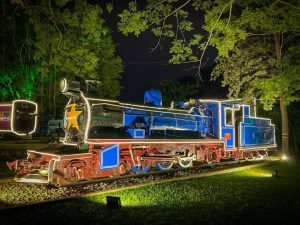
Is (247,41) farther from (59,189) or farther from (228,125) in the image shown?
(59,189)

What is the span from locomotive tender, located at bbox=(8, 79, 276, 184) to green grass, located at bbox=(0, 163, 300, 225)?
1806 millimetres

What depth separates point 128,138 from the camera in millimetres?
11656

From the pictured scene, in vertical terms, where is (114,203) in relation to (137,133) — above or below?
below

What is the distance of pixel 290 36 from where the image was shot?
2003cm

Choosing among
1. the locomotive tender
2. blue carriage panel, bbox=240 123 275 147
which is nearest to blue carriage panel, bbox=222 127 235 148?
the locomotive tender

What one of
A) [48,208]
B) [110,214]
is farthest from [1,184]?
[110,214]

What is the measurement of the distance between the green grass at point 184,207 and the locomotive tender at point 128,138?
1806mm

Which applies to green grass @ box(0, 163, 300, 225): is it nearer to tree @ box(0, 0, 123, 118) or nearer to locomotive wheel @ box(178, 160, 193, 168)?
locomotive wheel @ box(178, 160, 193, 168)

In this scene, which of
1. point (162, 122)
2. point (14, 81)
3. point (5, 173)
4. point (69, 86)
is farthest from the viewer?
point (14, 81)

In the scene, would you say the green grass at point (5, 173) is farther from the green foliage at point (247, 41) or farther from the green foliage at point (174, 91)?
the green foliage at point (174, 91)

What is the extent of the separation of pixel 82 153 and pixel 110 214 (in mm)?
3514

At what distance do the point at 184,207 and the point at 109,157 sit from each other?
385 cm

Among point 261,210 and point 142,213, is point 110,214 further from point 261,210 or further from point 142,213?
point 261,210

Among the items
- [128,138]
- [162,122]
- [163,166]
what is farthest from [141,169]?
[162,122]
